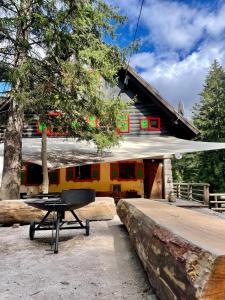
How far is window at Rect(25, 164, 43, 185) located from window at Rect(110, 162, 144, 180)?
10.4 feet

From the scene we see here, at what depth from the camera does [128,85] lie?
1362cm

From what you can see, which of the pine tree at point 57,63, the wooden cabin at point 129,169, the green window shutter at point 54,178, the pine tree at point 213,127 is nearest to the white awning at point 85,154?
the pine tree at point 57,63

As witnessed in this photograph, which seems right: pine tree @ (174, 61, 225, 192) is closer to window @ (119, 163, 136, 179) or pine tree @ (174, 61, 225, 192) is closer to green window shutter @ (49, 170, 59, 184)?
window @ (119, 163, 136, 179)

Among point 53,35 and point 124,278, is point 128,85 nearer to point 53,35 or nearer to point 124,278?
point 53,35

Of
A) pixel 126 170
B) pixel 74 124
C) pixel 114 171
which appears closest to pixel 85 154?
pixel 74 124

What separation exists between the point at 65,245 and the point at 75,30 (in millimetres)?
5302

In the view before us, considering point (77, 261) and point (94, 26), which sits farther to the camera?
point (94, 26)

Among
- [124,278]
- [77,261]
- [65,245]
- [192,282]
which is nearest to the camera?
[192,282]

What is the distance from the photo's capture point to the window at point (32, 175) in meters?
13.4

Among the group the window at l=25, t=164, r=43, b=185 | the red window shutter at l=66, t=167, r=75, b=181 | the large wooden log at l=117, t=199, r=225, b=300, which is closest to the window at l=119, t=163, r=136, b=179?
the red window shutter at l=66, t=167, r=75, b=181

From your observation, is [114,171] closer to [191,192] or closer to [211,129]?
[191,192]

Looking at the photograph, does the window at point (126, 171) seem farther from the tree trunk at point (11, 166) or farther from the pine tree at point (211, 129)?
the pine tree at point (211, 129)

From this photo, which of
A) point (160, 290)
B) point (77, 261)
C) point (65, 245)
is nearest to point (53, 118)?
point (65, 245)

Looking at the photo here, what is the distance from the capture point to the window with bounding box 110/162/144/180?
1334 centimetres
